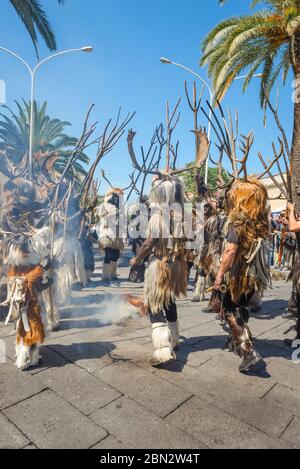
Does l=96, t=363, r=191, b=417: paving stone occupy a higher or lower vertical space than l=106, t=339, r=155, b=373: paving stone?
lower

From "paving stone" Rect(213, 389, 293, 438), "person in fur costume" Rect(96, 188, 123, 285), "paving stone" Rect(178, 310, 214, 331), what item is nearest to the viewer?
"paving stone" Rect(213, 389, 293, 438)

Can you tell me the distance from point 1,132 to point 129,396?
700 inches

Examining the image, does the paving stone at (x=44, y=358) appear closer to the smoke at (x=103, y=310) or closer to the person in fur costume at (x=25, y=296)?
the person in fur costume at (x=25, y=296)

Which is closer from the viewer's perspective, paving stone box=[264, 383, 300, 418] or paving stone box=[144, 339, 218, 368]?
paving stone box=[264, 383, 300, 418]

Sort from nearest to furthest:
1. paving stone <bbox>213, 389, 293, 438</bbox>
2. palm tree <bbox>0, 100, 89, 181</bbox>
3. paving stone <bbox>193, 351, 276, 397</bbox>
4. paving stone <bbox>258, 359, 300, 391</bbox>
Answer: paving stone <bbox>213, 389, 293, 438</bbox>, paving stone <bbox>193, 351, 276, 397</bbox>, paving stone <bbox>258, 359, 300, 391</bbox>, palm tree <bbox>0, 100, 89, 181</bbox>

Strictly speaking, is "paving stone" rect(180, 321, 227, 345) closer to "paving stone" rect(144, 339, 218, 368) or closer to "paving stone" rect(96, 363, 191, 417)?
"paving stone" rect(144, 339, 218, 368)

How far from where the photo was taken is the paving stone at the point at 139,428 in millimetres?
2291

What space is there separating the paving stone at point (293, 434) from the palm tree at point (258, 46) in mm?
6761

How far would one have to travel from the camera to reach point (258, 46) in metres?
9.55

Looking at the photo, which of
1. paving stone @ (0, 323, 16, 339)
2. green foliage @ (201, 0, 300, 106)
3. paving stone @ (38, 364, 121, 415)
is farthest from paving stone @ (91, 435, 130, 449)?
green foliage @ (201, 0, 300, 106)

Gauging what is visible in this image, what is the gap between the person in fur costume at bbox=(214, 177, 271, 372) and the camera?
3467mm

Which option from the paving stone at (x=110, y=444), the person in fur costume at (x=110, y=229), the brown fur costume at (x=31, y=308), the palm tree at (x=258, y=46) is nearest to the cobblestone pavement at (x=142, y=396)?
the paving stone at (x=110, y=444)
